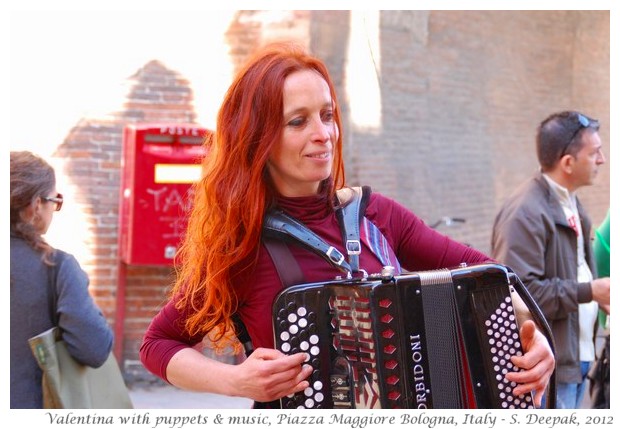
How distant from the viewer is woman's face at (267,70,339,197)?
2578 millimetres

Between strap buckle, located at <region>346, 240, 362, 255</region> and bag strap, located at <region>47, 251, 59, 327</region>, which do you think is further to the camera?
bag strap, located at <region>47, 251, 59, 327</region>

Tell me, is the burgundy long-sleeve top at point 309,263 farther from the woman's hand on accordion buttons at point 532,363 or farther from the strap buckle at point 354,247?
the woman's hand on accordion buttons at point 532,363

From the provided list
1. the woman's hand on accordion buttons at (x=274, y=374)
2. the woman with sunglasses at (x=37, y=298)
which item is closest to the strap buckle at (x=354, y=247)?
the woman's hand on accordion buttons at (x=274, y=374)

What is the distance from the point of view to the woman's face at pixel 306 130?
258cm

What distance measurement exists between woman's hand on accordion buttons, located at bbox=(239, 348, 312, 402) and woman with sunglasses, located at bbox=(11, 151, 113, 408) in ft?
4.47

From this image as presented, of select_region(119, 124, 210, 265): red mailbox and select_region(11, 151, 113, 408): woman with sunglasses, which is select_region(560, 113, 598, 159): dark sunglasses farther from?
select_region(119, 124, 210, 265): red mailbox

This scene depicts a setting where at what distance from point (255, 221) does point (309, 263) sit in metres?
0.19

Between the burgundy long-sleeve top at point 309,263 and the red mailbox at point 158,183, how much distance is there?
3.65m

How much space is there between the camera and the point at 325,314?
2471mm

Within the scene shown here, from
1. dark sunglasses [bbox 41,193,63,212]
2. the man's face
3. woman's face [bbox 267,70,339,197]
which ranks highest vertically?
woman's face [bbox 267,70,339,197]

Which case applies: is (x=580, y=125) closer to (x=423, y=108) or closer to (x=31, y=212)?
(x=31, y=212)

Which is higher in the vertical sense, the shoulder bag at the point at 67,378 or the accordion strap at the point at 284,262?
the accordion strap at the point at 284,262

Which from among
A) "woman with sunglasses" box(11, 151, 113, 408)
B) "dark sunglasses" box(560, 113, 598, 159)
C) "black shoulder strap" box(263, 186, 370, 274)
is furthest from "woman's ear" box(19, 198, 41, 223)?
"dark sunglasses" box(560, 113, 598, 159)

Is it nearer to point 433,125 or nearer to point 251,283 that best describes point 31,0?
point 433,125
